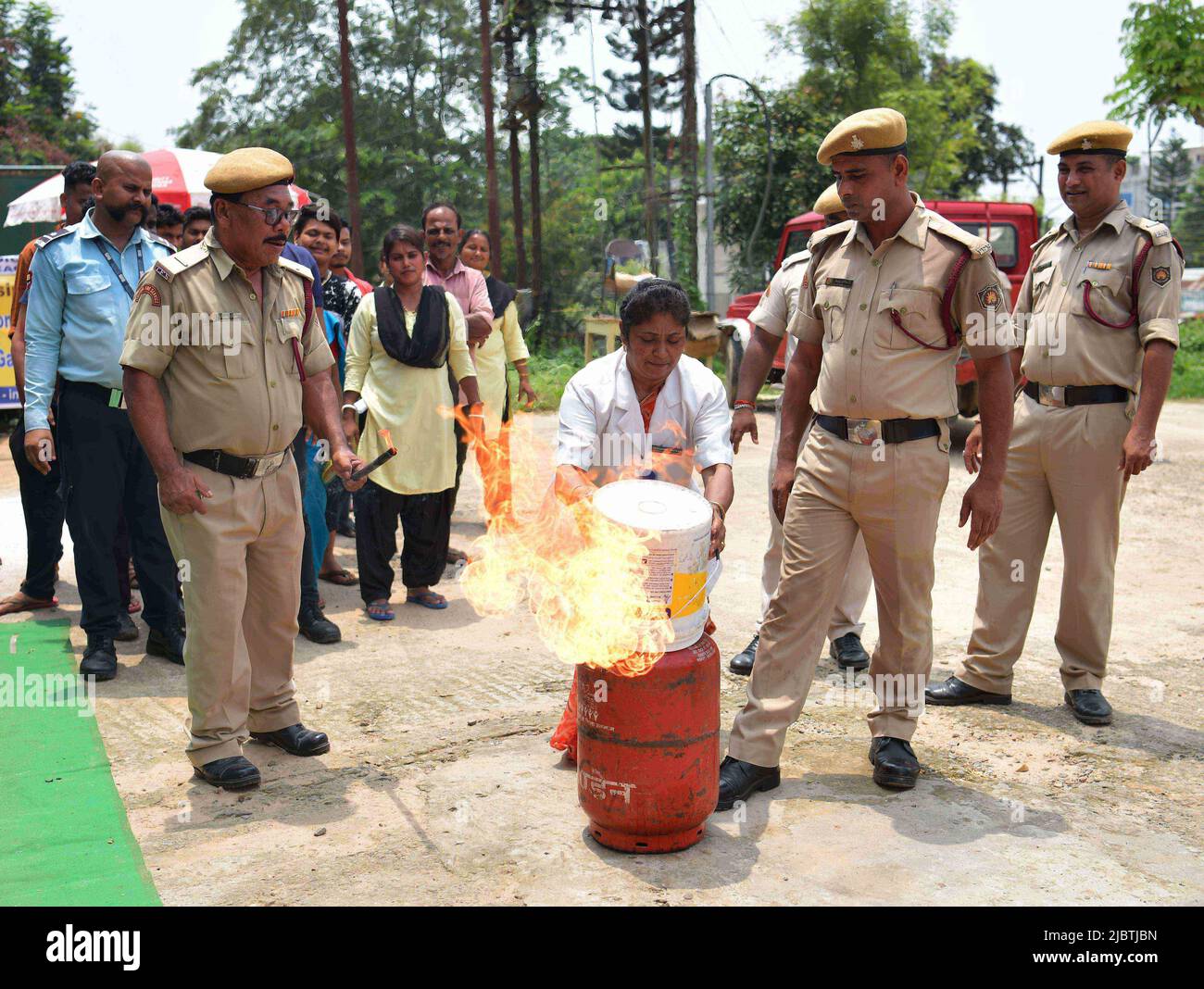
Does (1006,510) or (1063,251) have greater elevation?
(1063,251)

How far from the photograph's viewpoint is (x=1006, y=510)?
4.94m

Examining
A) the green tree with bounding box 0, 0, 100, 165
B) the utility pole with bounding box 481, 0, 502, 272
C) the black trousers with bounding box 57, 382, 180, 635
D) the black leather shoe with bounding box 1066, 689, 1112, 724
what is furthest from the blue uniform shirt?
the green tree with bounding box 0, 0, 100, 165

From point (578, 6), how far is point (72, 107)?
2340 centimetres

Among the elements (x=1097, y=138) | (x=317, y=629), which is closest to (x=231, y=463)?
(x=317, y=629)

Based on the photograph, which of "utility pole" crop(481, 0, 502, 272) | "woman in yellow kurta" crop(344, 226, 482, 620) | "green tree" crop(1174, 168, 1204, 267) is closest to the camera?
"woman in yellow kurta" crop(344, 226, 482, 620)

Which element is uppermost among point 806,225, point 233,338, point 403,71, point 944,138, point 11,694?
point 403,71

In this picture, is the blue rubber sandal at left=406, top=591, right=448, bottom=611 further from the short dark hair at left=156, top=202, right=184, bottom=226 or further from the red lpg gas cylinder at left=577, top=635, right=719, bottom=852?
the red lpg gas cylinder at left=577, top=635, right=719, bottom=852

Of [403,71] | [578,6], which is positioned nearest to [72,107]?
[403,71]

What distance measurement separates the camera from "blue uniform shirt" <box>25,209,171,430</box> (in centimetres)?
504

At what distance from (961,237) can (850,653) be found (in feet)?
7.64

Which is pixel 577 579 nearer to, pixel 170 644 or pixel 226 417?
pixel 226 417

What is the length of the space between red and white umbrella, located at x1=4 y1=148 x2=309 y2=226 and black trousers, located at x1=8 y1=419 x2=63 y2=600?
530 centimetres

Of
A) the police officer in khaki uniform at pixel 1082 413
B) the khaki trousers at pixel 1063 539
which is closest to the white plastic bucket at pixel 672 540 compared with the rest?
the police officer in khaki uniform at pixel 1082 413
